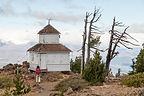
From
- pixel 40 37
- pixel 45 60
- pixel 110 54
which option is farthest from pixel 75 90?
pixel 40 37

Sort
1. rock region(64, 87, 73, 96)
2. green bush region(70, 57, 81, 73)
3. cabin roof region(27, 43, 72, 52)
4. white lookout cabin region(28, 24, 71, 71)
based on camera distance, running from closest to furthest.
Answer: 1. rock region(64, 87, 73, 96)
2. cabin roof region(27, 43, 72, 52)
3. white lookout cabin region(28, 24, 71, 71)
4. green bush region(70, 57, 81, 73)

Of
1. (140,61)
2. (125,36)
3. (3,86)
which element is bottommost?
(3,86)

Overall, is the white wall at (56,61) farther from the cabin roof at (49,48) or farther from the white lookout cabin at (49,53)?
the cabin roof at (49,48)

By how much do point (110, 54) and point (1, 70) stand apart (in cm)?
1729

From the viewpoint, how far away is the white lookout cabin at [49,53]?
3447 cm

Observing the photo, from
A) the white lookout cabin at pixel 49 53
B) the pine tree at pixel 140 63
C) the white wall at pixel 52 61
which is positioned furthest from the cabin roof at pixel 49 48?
the pine tree at pixel 140 63

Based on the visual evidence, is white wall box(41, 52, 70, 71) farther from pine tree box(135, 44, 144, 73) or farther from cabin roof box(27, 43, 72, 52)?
pine tree box(135, 44, 144, 73)

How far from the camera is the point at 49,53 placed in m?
34.6

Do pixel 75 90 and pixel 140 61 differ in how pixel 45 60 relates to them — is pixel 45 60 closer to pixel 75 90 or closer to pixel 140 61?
pixel 140 61

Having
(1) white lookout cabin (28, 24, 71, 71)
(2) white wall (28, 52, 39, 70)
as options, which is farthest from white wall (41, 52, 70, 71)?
(2) white wall (28, 52, 39, 70)

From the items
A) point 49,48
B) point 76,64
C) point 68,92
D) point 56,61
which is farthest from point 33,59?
point 68,92

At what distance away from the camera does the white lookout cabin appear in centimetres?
3447

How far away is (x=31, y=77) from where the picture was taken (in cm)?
3166

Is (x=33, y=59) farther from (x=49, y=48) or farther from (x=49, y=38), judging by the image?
(x=49, y=38)
